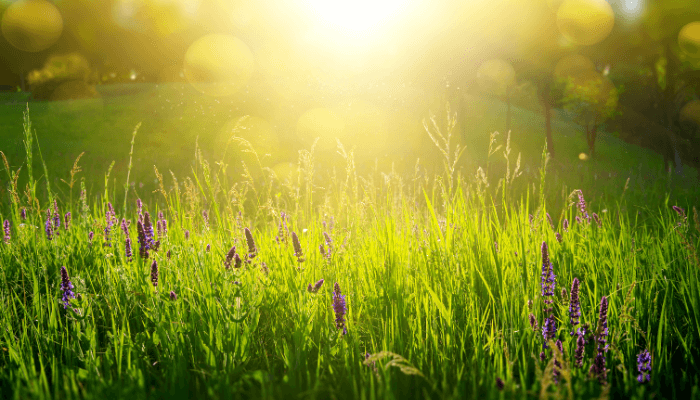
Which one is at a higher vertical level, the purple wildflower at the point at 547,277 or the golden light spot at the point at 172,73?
the golden light spot at the point at 172,73

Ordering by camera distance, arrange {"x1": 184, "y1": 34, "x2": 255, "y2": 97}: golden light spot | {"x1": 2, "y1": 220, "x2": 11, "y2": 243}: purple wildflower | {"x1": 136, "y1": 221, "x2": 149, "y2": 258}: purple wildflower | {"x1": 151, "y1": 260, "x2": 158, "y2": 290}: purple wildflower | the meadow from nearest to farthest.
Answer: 1. the meadow
2. {"x1": 151, "y1": 260, "x2": 158, "y2": 290}: purple wildflower
3. {"x1": 136, "y1": 221, "x2": 149, "y2": 258}: purple wildflower
4. {"x1": 2, "y1": 220, "x2": 11, "y2": 243}: purple wildflower
5. {"x1": 184, "y1": 34, "x2": 255, "y2": 97}: golden light spot

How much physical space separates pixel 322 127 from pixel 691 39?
49.1 ft

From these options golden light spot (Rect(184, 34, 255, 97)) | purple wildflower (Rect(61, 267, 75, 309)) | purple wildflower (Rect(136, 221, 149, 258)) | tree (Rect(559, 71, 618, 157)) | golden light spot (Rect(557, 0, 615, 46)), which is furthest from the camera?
golden light spot (Rect(184, 34, 255, 97))

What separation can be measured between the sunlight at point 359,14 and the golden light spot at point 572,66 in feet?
34.0

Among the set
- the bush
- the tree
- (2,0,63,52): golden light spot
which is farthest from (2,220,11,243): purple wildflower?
(2,0,63,52): golden light spot

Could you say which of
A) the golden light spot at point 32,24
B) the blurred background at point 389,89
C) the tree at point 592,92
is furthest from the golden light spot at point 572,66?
the golden light spot at point 32,24

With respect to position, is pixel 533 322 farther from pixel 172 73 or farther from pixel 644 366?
pixel 172 73

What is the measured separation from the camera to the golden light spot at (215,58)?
4594cm

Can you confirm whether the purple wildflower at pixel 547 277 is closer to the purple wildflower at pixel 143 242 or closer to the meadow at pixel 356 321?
the meadow at pixel 356 321

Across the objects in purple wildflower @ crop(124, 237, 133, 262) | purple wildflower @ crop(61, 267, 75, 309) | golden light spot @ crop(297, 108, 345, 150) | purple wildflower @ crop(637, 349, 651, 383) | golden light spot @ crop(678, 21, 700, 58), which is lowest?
purple wildflower @ crop(637, 349, 651, 383)

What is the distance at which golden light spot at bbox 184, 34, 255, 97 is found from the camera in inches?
1809

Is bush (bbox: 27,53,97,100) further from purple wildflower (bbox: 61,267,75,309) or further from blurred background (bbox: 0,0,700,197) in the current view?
purple wildflower (bbox: 61,267,75,309)

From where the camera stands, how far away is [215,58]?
49.4 metres

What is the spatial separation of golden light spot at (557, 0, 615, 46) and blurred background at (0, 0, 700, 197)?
0.07m
